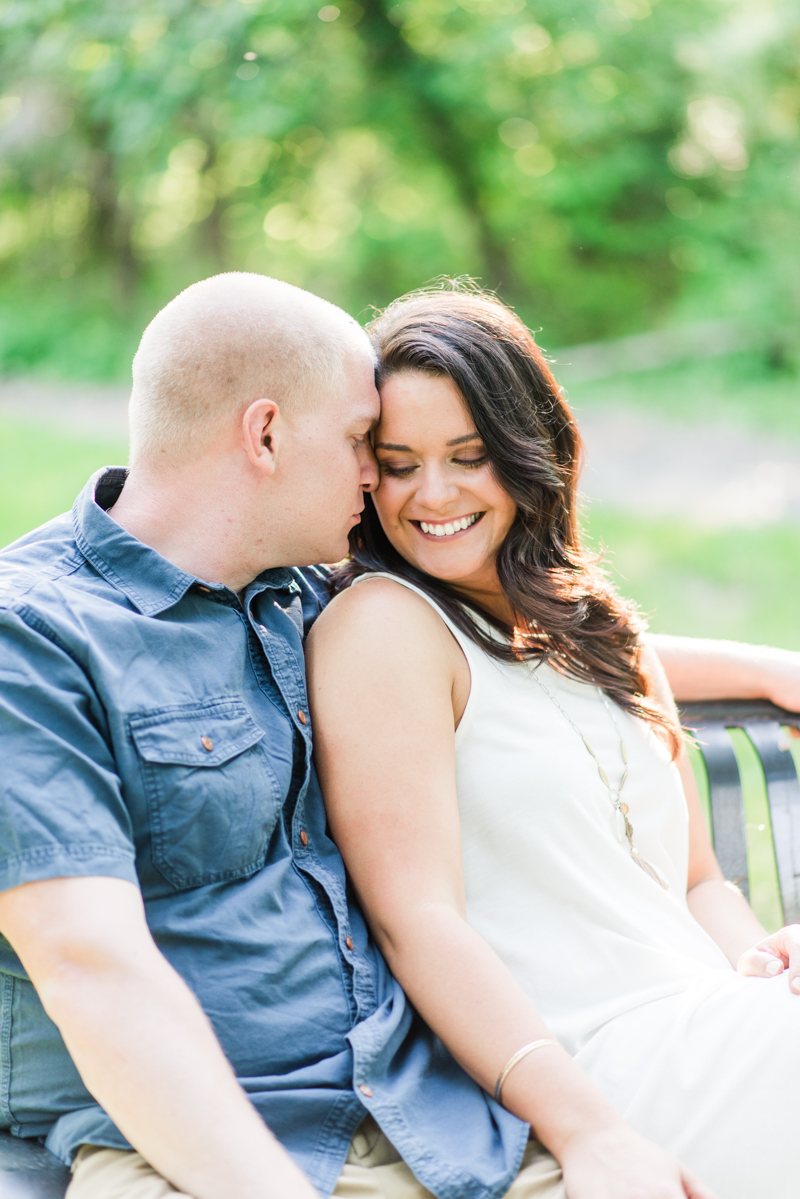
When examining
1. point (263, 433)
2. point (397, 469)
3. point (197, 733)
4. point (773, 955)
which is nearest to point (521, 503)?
point (397, 469)

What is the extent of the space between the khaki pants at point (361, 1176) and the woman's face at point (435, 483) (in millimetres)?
1005

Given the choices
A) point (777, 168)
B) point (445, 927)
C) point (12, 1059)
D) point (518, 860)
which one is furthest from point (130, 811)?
point (777, 168)

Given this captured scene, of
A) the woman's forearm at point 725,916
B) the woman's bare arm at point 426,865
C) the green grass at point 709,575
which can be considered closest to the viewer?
the woman's bare arm at point 426,865

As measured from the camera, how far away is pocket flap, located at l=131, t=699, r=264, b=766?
1.60 metres

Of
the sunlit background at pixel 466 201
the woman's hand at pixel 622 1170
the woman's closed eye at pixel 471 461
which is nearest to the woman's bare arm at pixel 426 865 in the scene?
the woman's hand at pixel 622 1170

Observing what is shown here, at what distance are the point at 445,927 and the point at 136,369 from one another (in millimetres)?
1096

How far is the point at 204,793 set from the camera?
164 cm

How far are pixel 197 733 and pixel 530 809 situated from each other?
0.63 metres

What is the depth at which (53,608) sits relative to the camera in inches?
63.5

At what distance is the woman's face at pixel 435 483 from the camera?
6.78 ft

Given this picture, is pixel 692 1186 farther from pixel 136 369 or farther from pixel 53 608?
pixel 136 369

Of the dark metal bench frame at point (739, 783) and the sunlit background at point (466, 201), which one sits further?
the sunlit background at point (466, 201)

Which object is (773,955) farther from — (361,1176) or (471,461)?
(471,461)

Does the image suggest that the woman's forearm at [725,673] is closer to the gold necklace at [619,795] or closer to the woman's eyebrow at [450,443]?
the gold necklace at [619,795]
